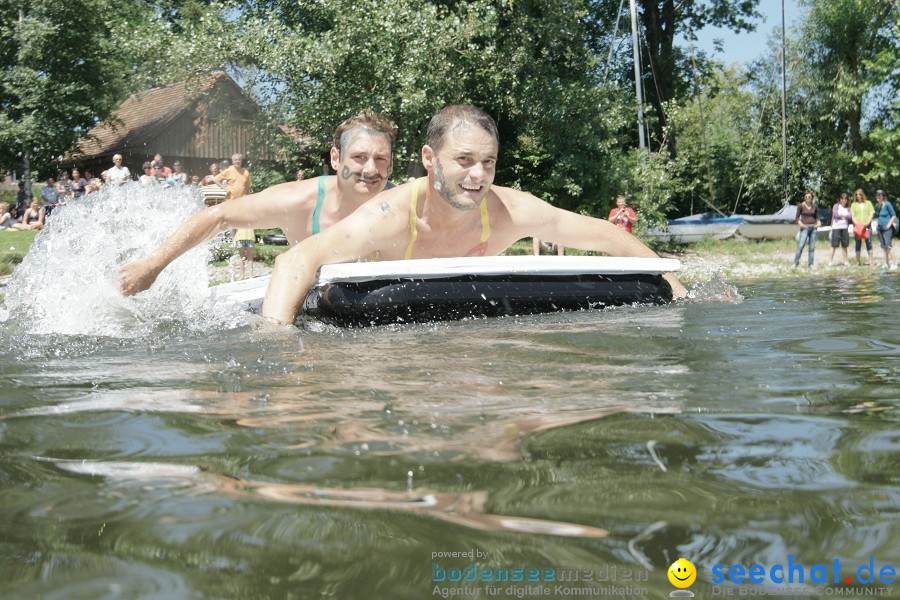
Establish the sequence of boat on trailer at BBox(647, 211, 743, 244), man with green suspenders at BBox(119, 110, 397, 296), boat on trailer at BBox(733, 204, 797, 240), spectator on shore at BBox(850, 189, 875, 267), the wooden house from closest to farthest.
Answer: man with green suspenders at BBox(119, 110, 397, 296)
spectator on shore at BBox(850, 189, 875, 267)
boat on trailer at BBox(647, 211, 743, 244)
boat on trailer at BBox(733, 204, 797, 240)
the wooden house

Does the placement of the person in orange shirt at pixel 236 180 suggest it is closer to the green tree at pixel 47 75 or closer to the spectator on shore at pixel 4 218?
the spectator on shore at pixel 4 218

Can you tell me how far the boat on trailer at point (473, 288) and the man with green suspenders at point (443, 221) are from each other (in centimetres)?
23

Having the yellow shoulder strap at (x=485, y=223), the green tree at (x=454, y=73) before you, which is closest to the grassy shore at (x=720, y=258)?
the green tree at (x=454, y=73)

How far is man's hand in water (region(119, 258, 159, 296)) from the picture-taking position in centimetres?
591

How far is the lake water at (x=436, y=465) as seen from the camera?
4.95ft

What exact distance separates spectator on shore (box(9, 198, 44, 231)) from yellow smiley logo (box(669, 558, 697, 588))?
20318 millimetres

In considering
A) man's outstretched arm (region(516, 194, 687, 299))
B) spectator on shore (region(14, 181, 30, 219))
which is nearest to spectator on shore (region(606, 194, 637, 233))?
man's outstretched arm (region(516, 194, 687, 299))

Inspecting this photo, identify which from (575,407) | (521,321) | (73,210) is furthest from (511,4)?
(575,407)

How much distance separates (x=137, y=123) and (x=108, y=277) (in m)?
31.2

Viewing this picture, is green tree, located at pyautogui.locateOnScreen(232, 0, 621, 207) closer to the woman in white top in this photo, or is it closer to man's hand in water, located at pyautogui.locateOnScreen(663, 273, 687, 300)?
the woman in white top

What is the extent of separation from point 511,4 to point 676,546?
19777 millimetres

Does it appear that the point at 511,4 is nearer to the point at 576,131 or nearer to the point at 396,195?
the point at 576,131

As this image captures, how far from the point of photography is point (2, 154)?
28703 mm

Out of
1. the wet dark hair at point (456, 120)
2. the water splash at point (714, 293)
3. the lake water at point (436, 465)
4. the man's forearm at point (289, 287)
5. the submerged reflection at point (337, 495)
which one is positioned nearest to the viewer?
the lake water at point (436, 465)
